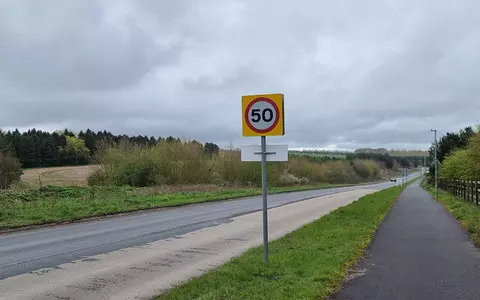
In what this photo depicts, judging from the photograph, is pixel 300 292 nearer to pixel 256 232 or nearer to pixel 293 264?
pixel 293 264

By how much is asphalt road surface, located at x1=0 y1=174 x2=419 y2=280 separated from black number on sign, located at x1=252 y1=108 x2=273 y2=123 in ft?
16.9

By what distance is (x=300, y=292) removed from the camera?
6.60 meters

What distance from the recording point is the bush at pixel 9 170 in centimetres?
3334

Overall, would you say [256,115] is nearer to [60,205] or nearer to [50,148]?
[60,205]

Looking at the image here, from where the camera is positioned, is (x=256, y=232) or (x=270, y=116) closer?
(x=270, y=116)

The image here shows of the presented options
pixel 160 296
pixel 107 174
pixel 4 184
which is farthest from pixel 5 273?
pixel 107 174

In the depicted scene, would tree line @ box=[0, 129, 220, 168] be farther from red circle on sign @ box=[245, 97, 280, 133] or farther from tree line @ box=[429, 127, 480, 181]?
red circle on sign @ box=[245, 97, 280, 133]

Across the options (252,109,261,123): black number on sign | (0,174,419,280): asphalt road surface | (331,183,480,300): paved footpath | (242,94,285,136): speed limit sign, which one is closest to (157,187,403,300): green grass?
(331,183,480,300): paved footpath

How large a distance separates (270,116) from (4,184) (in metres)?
29.0

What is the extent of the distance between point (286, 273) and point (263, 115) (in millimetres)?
2738

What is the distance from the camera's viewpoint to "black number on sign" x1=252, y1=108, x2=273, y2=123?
827 cm

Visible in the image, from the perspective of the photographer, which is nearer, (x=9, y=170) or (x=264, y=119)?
(x=264, y=119)

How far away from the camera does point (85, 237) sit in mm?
13828

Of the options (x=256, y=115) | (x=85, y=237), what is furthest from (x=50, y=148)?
(x=256, y=115)
